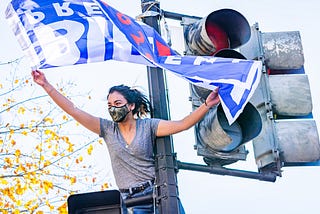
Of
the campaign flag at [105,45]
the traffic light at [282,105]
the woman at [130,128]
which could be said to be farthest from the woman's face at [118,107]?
the traffic light at [282,105]

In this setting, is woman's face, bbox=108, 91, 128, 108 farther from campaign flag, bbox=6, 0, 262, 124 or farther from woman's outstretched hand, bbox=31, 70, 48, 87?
woman's outstretched hand, bbox=31, 70, 48, 87

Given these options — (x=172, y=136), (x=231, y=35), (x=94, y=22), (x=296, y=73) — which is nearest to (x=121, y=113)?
(x=172, y=136)

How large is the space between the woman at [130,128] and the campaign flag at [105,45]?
0.16m

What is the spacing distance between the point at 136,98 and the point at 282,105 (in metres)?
1.15

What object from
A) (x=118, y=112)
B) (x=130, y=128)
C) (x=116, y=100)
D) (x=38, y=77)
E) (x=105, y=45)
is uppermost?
(x=105, y=45)

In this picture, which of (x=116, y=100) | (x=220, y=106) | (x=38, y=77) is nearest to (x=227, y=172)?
(x=220, y=106)

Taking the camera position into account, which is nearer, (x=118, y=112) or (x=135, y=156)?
(x=135, y=156)

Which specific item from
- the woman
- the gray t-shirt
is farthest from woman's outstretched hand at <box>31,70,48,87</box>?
the gray t-shirt

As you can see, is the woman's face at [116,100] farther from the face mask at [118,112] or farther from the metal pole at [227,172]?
the metal pole at [227,172]

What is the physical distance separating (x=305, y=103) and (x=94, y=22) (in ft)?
5.79

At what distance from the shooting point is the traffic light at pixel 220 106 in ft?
16.3

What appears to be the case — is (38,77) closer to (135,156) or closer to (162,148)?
(135,156)

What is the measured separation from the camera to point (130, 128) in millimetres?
5148

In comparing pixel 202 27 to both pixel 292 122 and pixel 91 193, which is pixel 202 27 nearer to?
pixel 292 122
